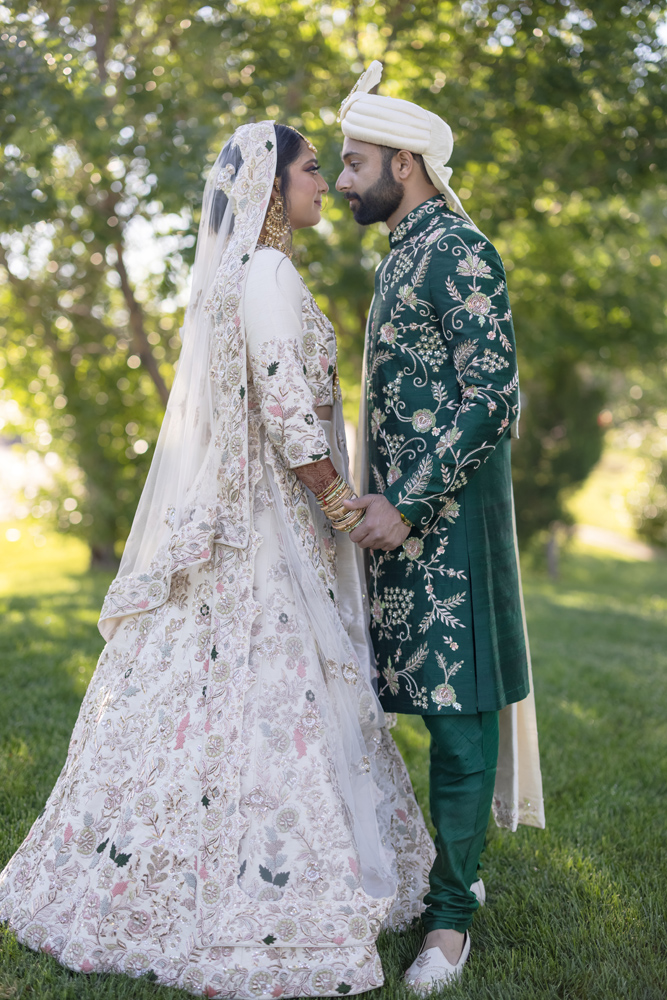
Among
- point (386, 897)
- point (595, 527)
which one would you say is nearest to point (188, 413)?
point (386, 897)

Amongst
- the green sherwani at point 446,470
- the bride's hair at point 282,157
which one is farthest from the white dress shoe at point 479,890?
the bride's hair at point 282,157

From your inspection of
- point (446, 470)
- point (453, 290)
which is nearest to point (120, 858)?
point (446, 470)

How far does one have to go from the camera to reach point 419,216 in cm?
246

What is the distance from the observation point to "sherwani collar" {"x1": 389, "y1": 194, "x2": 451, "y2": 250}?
2.45 m

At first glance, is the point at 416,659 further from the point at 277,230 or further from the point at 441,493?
the point at 277,230

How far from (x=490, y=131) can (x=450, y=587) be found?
5.03 meters

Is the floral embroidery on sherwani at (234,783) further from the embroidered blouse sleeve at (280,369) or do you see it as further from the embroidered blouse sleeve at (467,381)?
the embroidered blouse sleeve at (467,381)

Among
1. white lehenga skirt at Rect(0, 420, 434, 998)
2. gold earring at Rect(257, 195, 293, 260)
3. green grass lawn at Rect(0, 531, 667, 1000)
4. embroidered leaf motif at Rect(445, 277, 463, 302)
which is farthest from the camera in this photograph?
gold earring at Rect(257, 195, 293, 260)

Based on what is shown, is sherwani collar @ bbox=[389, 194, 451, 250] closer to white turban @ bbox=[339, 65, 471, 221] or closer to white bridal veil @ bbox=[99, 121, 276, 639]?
white turban @ bbox=[339, 65, 471, 221]

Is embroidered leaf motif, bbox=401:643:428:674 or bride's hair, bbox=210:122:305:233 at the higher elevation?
bride's hair, bbox=210:122:305:233

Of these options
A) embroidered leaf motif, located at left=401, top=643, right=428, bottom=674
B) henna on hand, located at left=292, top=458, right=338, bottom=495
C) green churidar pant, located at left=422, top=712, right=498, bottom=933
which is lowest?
green churidar pant, located at left=422, top=712, right=498, bottom=933

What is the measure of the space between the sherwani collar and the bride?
10.6 inches

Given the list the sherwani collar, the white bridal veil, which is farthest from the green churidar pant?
the sherwani collar

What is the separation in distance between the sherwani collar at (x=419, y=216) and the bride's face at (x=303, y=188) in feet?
0.85
